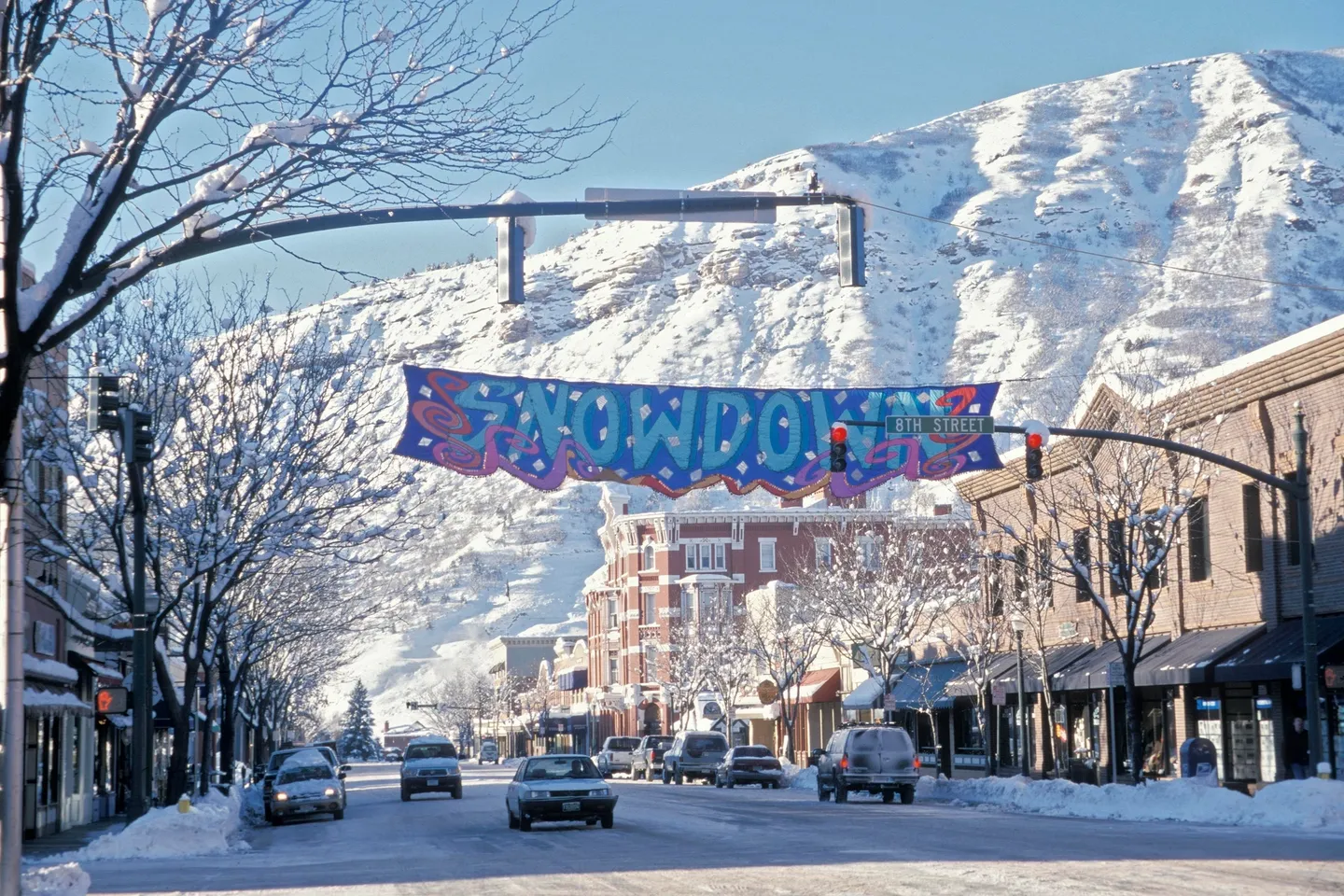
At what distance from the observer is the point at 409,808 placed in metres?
44.4

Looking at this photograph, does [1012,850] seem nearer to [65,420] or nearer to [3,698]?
[3,698]

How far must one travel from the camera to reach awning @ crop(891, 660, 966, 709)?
56156mm

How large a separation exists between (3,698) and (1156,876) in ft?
36.2

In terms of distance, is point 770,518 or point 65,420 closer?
point 65,420

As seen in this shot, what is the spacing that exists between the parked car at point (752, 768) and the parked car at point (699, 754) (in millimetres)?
7183

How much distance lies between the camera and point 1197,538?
132 ft

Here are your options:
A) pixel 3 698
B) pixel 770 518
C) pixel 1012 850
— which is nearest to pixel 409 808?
pixel 1012 850

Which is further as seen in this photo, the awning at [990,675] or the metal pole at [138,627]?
the awning at [990,675]

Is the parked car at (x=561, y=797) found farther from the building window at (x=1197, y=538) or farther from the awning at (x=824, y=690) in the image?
the awning at (x=824, y=690)

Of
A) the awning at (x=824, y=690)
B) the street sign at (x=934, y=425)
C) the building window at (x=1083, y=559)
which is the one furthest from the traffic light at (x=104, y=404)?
the awning at (x=824, y=690)

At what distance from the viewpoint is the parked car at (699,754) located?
6406 centimetres

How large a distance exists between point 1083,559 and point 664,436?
15.0 m

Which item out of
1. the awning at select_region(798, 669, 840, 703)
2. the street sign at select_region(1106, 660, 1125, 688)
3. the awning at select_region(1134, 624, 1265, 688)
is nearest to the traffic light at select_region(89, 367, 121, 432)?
the awning at select_region(1134, 624, 1265, 688)

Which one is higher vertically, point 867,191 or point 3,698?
point 867,191
